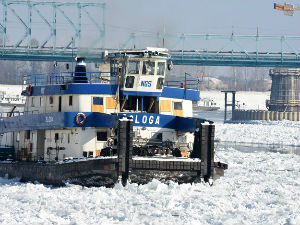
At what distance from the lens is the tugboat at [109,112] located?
3133 cm

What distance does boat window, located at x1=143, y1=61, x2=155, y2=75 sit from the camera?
33.3m

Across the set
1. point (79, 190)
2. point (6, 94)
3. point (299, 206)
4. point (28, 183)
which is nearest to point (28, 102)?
point (28, 183)

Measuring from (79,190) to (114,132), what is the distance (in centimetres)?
308

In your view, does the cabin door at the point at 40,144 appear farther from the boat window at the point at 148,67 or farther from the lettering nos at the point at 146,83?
the boat window at the point at 148,67

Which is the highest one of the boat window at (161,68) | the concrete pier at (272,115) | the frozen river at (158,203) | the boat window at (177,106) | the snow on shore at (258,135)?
the boat window at (161,68)

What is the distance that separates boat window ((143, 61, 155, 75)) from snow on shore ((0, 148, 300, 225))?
21.3ft

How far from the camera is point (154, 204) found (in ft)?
84.7

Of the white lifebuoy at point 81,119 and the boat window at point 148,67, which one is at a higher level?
the boat window at point 148,67

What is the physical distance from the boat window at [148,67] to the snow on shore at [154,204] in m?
6.49

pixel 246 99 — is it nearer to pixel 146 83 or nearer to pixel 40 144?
pixel 146 83

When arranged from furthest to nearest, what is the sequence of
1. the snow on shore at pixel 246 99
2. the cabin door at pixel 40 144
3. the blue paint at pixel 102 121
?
the snow on shore at pixel 246 99
the cabin door at pixel 40 144
the blue paint at pixel 102 121

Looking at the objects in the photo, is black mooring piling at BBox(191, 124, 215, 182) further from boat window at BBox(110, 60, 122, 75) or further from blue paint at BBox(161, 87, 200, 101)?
boat window at BBox(110, 60, 122, 75)

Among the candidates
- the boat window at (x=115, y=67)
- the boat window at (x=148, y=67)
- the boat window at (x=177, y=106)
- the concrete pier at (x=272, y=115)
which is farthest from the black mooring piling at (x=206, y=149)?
the concrete pier at (x=272, y=115)

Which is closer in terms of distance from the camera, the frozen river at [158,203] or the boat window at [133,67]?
the frozen river at [158,203]
